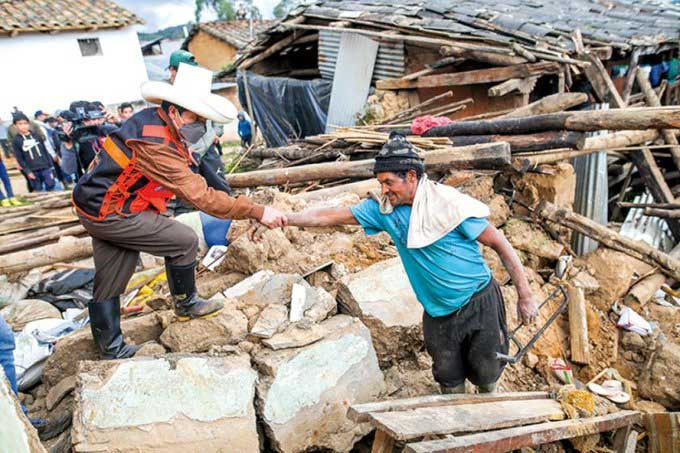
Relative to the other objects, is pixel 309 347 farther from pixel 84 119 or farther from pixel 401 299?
pixel 84 119

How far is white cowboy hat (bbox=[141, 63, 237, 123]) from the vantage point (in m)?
2.92

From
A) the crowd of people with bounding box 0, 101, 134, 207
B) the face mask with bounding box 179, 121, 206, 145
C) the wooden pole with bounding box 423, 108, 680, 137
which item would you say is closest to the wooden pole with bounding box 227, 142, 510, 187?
the wooden pole with bounding box 423, 108, 680, 137

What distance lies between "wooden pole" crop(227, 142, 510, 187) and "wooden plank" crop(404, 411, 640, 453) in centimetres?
238

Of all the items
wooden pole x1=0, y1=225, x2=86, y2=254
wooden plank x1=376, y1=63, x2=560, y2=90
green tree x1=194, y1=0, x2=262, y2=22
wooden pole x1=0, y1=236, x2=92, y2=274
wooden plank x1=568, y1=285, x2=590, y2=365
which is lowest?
wooden plank x1=568, y1=285, x2=590, y2=365

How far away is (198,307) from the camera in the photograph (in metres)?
3.41

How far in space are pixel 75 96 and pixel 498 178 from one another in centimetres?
1750

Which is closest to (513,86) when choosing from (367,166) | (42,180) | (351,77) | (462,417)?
(367,166)

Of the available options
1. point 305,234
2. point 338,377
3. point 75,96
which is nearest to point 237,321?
point 338,377

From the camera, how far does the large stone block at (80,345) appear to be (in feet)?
11.8

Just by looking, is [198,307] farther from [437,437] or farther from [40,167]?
[40,167]

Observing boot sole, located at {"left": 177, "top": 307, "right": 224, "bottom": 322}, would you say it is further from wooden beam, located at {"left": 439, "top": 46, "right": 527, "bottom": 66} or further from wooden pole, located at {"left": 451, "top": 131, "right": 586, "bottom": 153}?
wooden beam, located at {"left": 439, "top": 46, "right": 527, "bottom": 66}

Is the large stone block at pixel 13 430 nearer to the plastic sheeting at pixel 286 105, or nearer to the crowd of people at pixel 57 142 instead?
the crowd of people at pixel 57 142

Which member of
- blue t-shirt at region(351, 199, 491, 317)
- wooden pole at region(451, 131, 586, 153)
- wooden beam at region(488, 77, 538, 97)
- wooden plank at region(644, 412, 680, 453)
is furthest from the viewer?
wooden beam at region(488, 77, 538, 97)

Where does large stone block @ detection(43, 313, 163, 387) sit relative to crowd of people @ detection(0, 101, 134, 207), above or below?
below
